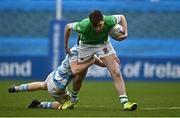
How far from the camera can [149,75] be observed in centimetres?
2473

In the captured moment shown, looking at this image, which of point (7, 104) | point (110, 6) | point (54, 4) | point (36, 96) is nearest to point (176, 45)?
point (110, 6)

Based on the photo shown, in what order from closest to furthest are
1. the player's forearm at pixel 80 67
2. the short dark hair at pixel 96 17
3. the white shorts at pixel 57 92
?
1. the short dark hair at pixel 96 17
2. the player's forearm at pixel 80 67
3. the white shorts at pixel 57 92

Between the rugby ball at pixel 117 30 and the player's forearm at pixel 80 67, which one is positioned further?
the player's forearm at pixel 80 67

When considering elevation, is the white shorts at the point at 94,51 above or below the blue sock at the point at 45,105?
above

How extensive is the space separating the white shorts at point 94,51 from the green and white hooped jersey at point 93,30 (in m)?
0.07

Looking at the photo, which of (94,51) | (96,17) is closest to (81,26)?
(96,17)

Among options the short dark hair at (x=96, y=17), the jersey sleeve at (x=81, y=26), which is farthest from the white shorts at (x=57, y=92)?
the short dark hair at (x=96, y=17)

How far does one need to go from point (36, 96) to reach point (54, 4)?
39.1ft

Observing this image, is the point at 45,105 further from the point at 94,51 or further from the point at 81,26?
the point at 81,26

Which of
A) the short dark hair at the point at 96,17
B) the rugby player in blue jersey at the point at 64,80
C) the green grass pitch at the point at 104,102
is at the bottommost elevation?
the green grass pitch at the point at 104,102

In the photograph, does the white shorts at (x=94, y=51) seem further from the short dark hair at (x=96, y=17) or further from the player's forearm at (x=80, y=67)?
the short dark hair at (x=96, y=17)

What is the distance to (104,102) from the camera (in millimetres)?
15320

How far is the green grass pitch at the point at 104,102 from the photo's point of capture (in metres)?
12.0

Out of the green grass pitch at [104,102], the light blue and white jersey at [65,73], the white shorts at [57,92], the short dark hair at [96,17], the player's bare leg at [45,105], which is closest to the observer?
the green grass pitch at [104,102]
